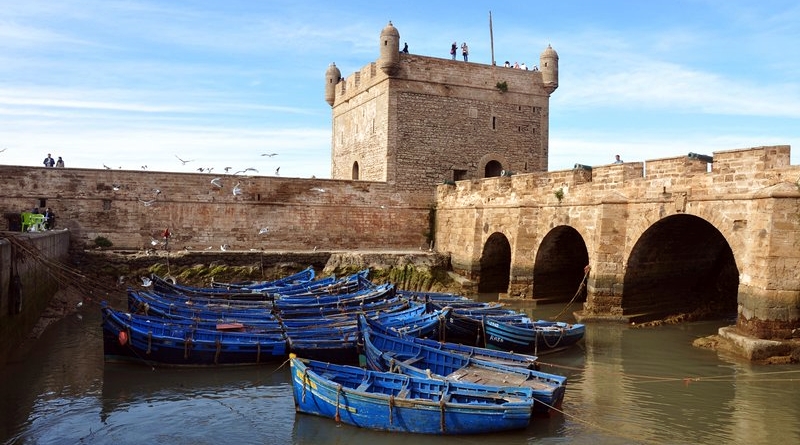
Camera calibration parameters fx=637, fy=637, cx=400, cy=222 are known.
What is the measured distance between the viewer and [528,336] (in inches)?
587

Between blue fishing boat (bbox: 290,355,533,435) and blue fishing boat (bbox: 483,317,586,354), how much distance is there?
4754 millimetres

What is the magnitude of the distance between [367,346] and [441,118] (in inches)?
712

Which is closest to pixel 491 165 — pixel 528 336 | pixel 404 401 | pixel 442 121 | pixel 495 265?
pixel 442 121

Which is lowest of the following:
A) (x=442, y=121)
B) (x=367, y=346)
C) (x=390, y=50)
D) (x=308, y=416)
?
(x=308, y=416)

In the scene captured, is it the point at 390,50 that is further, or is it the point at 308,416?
the point at 390,50

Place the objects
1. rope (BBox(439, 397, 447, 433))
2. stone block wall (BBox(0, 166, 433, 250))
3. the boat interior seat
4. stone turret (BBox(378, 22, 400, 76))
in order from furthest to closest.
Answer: stone turret (BBox(378, 22, 400, 76))
stone block wall (BBox(0, 166, 433, 250))
the boat interior seat
rope (BBox(439, 397, 447, 433))

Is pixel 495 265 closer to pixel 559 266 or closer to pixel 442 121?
pixel 559 266

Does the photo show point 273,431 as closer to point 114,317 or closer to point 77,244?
point 114,317

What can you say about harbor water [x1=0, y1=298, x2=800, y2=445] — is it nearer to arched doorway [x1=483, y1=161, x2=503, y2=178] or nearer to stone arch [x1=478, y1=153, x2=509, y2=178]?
stone arch [x1=478, y1=153, x2=509, y2=178]

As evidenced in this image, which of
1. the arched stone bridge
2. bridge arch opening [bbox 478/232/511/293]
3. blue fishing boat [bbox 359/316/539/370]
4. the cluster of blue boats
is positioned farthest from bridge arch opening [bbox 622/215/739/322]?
blue fishing boat [bbox 359/316/539/370]

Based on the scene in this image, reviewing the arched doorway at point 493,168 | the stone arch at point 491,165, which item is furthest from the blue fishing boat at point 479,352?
the arched doorway at point 493,168

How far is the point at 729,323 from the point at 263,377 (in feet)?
45.2

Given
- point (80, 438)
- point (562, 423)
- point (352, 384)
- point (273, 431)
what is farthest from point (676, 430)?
point (80, 438)

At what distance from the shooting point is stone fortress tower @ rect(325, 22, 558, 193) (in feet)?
92.6
